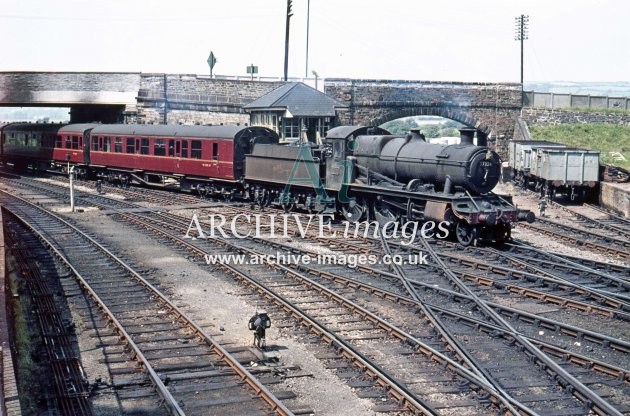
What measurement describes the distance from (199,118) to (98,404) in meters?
34.1

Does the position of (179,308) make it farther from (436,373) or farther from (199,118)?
(199,118)

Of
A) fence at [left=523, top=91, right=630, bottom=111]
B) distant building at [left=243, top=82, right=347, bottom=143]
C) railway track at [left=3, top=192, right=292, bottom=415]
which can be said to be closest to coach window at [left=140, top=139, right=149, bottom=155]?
distant building at [left=243, top=82, right=347, bottom=143]

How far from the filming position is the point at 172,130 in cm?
2955

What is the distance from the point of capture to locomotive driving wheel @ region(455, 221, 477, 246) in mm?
17891

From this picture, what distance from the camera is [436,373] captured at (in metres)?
9.41

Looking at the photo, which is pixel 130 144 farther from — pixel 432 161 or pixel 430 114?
pixel 430 114

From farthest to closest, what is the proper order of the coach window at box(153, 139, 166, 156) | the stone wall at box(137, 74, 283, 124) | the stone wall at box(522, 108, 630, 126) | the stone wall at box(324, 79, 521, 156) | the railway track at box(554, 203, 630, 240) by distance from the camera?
the stone wall at box(522, 108, 630, 126) < the stone wall at box(324, 79, 521, 156) < the stone wall at box(137, 74, 283, 124) < the coach window at box(153, 139, 166, 156) < the railway track at box(554, 203, 630, 240)

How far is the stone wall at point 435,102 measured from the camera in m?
41.4

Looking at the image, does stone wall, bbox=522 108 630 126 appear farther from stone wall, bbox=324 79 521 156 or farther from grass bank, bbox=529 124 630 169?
stone wall, bbox=324 79 521 156

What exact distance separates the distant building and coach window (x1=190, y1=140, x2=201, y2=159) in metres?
6.48

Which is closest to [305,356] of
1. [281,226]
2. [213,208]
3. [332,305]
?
[332,305]

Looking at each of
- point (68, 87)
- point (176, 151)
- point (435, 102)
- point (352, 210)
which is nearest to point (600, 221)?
point (352, 210)

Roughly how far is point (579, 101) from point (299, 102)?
2441cm

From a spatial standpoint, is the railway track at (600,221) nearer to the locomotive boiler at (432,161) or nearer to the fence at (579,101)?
the locomotive boiler at (432,161)
